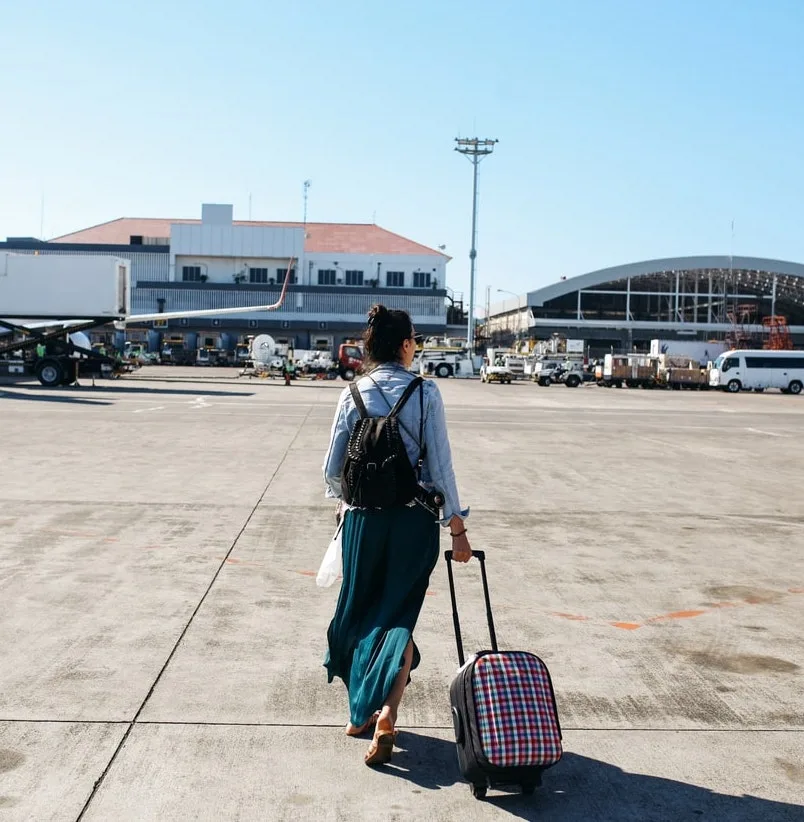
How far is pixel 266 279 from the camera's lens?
91875 millimetres

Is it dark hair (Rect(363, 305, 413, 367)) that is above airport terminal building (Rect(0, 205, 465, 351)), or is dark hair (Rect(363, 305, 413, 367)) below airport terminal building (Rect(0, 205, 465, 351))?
below

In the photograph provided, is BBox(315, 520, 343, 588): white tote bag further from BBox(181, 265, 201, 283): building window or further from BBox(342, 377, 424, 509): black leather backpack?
BBox(181, 265, 201, 283): building window

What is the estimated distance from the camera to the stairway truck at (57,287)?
37.4 m

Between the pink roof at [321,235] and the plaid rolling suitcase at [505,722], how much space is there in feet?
296

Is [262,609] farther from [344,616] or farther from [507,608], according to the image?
[344,616]

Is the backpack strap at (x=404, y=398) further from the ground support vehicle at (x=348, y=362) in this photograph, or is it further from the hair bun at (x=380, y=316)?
the ground support vehicle at (x=348, y=362)

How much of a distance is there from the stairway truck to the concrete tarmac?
24345 millimetres

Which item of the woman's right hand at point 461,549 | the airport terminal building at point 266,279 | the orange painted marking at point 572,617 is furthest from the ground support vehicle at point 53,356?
the airport terminal building at point 266,279

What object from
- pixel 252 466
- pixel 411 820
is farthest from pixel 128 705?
pixel 252 466

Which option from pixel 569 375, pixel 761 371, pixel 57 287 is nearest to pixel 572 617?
pixel 57 287

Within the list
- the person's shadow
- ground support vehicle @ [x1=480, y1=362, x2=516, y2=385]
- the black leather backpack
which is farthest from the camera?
ground support vehicle @ [x1=480, y1=362, x2=516, y2=385]

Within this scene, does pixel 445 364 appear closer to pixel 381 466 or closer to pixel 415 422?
pixel 415 422

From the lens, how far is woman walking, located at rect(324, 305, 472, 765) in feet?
14.6

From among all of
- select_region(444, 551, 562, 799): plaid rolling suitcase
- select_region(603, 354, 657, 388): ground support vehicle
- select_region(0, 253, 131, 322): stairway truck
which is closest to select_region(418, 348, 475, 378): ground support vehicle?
select_region(603, 354, 657, 388): ground support vehicle
